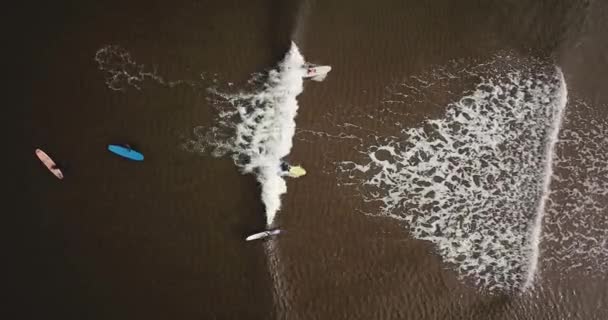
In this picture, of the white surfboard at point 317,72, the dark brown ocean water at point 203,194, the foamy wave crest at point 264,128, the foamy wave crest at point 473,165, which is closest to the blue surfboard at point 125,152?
the dark brown ocean water at point 203,194

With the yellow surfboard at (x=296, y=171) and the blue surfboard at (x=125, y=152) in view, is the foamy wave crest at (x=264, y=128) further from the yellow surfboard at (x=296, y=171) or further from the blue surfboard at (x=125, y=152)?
the blue surfboard at (x=125, y=152)

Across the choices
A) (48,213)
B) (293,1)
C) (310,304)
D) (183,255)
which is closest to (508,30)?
(293,1)

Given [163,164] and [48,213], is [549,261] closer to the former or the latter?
[163,164]

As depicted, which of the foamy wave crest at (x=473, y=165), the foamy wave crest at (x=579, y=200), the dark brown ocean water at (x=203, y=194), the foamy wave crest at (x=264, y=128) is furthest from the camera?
the foamy wave crest at (x=579, y=200)

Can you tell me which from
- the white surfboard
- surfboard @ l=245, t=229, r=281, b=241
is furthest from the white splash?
surfboard @ l=245, t=229, r=281, b=241

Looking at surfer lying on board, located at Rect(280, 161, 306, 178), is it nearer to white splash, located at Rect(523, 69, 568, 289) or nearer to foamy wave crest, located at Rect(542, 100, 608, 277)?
white splash, located at Rect(523, 69, 568, 289)

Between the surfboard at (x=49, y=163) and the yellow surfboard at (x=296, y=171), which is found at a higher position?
the surfboard at (x=49, y=163)
